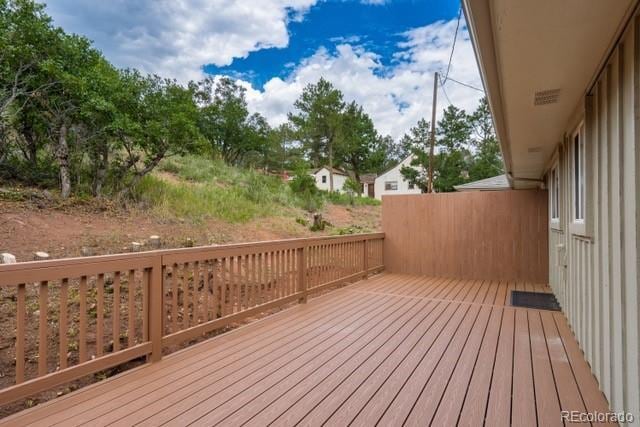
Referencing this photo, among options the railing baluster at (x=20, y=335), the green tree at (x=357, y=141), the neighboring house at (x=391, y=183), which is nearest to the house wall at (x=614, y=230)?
the railing baluster at (x=20, y=335)

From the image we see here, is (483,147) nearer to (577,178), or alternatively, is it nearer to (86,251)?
(577,178)

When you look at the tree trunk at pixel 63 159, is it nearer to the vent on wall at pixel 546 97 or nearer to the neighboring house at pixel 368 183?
the vent on wall at pixel 546 97

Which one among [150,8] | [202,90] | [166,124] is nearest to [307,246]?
[166,124]

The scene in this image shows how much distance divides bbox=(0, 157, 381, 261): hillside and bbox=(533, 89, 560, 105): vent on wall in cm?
564

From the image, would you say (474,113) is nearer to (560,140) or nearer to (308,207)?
(308,207)

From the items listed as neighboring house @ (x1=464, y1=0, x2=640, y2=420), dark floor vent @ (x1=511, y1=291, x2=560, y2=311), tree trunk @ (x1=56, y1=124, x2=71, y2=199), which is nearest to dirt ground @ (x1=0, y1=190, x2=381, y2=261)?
tree trunk @ (x1=56, y1=124, x2=71, y2=199)

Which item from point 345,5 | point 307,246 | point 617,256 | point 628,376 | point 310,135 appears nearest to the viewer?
point 628,376

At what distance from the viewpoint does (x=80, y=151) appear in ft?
22.0

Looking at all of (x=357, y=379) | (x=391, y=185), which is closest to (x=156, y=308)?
(x=357, y=379)

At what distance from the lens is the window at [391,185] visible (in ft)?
93.2

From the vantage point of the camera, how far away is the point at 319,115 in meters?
22.1

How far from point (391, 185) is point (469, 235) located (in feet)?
75.0

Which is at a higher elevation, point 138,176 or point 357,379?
point 138,176

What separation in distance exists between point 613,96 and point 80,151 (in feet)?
26.6
